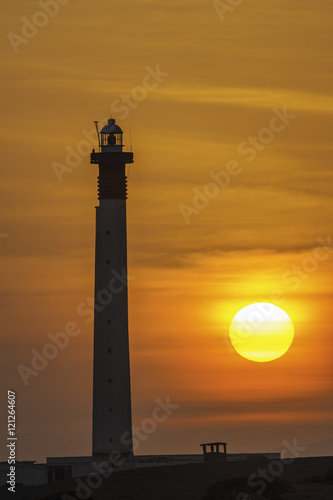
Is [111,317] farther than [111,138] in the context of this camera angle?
No

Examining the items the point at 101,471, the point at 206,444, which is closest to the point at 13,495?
the point at 101,471

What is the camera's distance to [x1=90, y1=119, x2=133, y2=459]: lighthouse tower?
11188cm

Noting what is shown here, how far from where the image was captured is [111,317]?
112688 millimetres

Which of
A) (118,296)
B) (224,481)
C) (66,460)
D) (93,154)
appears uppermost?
(93,154)

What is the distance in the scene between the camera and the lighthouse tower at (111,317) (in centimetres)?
11188

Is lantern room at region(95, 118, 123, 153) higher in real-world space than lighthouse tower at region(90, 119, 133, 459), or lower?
higher

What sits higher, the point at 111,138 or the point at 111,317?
the point at 111,138

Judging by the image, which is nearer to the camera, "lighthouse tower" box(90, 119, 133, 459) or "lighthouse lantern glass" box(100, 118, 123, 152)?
"lighthouse tower" box(90, 119, 133, 459)

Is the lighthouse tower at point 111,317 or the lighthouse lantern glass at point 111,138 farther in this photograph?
the lighthouse lantern glass at point 111,138

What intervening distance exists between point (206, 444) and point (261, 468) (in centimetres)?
1604

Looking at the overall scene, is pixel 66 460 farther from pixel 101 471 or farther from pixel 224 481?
pixel 224 481

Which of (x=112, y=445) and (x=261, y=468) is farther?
(x=112, y=445)

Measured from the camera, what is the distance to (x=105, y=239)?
114m

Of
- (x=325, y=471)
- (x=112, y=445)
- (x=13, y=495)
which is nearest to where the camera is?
(x=325, y=471)
